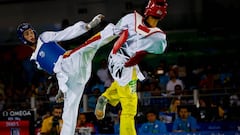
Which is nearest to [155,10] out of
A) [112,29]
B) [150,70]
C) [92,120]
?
[112,29]

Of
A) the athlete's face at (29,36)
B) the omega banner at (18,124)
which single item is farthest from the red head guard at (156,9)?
the omega banner at (18,124)

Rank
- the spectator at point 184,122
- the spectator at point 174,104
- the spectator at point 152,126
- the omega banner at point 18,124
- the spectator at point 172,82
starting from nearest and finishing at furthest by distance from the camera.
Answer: the omega banner at point 18,124 → the spectator at point 152,126 → the spectator at point 184,122 → the spectator at point 174,104 → the spectator at point 172,82

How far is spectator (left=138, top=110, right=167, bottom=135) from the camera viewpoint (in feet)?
35.9

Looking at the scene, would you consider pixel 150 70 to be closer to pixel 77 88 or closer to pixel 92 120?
pixel 92 120

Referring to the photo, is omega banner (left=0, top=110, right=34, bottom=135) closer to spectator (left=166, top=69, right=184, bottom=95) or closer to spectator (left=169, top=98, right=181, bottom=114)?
spectator (left=169, top=98, right=181, bottom=114)

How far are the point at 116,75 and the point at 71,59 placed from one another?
2.29 feet

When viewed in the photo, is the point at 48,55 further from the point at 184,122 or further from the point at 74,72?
the point at 184,122

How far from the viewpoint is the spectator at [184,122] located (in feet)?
36.4

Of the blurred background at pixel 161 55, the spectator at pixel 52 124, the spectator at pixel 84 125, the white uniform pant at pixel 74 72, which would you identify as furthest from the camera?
the blurred background at pixel 161 55

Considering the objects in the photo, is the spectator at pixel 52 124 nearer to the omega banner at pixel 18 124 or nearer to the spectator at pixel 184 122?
the omega banner at pixel 18 124

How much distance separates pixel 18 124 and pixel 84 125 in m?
1.68

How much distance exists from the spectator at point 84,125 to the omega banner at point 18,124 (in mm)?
1058

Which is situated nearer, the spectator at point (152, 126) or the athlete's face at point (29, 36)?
the athlete's face at point (29, 36)

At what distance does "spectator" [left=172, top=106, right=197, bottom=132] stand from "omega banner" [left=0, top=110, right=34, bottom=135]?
2.68 meters
